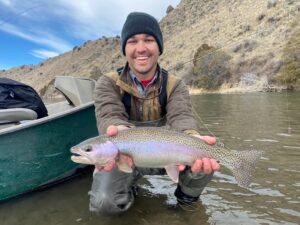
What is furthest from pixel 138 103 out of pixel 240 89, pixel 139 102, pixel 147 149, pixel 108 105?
pixel 240 89

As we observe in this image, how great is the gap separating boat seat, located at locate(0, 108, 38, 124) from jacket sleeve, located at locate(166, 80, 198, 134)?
167cm

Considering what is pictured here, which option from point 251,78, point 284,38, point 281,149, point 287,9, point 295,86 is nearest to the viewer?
point 281,149

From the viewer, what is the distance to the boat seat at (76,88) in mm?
5715

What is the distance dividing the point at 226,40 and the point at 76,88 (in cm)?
4263

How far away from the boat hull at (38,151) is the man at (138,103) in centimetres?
87

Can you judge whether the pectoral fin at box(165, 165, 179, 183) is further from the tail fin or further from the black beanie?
the black beanie

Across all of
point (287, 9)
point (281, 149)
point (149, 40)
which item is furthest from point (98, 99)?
point (287, 9)

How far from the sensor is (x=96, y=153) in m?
2.93

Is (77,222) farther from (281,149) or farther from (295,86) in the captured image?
(295,86)

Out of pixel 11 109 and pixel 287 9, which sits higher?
pixel 287 9

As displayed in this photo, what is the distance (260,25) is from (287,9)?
11.4 ft

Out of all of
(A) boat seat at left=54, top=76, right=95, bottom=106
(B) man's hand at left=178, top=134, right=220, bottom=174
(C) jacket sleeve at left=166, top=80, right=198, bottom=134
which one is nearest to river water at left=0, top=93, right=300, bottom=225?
(B) man's hand at left=178, top=134, right=220, bottom=174

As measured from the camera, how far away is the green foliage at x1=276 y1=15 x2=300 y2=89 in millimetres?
26875

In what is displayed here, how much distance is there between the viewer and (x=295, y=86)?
1040 inches
